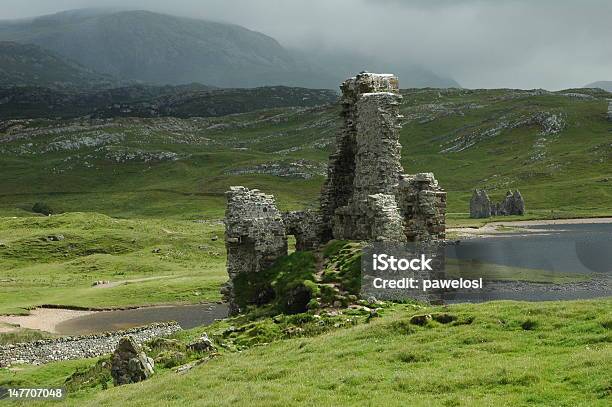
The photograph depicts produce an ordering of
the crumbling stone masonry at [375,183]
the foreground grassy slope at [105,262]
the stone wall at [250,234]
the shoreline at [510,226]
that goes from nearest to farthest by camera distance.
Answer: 1. the crumbling stone masonry at [375,183]
2. the stone wall at [250,234]
3. the foreground grassy slope at [105,262]
4. the shoreline at [510,226]

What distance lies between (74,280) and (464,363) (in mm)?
76426

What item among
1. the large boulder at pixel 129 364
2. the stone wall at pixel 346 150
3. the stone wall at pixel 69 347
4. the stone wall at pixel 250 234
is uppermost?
the stone wall at pixel 346 150

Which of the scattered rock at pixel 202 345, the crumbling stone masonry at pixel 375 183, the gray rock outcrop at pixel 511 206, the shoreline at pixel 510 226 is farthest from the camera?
the gray rock outcrop at pixel 511 206

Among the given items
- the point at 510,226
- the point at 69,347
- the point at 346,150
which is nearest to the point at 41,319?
the point at 69,347

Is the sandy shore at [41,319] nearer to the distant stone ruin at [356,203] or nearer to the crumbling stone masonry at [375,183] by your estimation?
the distant stone ruin at [356,203]

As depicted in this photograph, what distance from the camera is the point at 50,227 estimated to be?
12281 cm

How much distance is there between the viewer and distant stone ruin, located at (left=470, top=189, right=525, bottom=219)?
16338 centimetres

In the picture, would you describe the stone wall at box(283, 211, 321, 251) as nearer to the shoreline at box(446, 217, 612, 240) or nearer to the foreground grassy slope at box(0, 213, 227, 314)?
the foreground grassy slope at box(0, 213, 227, 314)

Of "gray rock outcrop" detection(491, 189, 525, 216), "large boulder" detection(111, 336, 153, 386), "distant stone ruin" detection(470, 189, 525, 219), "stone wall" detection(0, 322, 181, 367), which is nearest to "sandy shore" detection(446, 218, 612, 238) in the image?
"distant stone ruin" detection(470, 189, 525, 219)

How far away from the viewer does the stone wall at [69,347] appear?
154ft

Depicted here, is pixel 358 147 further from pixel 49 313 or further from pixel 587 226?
pixel 587 226

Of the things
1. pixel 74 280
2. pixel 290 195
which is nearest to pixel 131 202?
pixel 290 195

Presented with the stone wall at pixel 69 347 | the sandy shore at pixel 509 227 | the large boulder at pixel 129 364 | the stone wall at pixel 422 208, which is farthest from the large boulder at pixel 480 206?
the large boulder at pixel 129 364

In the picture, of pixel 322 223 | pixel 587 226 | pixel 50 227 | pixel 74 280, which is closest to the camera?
pixel 322 223
